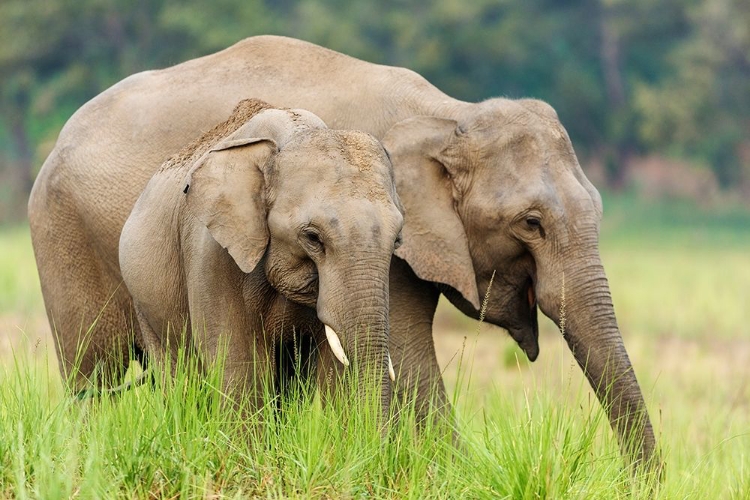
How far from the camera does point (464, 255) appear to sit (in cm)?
696

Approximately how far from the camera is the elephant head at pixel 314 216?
17.3 feet

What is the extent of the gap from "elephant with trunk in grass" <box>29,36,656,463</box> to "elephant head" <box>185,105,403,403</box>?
2.85 feet

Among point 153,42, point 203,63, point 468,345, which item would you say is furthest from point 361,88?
point 153,42

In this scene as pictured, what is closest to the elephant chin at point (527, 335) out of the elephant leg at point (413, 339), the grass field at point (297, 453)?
the elephant leg at point (413, 339)

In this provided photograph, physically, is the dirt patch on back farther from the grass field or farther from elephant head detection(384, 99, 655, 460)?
the grass field

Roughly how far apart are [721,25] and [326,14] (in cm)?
1272

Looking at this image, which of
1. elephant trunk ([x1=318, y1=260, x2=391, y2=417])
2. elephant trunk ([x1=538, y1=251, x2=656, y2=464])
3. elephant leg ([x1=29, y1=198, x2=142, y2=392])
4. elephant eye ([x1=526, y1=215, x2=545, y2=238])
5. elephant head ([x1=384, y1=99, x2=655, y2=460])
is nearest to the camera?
elephant trunk ([x1=318, y1=260, x2=391, y2=417])

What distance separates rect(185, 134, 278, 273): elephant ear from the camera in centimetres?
562

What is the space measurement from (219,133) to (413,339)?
1.37 meters

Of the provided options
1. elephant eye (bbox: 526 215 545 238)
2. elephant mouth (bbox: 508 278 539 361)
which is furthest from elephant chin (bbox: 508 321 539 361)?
elephant eye (bbox: 526 215 545 238)

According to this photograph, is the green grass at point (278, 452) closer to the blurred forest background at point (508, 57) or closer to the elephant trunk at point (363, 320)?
the elephant trunk at point (363, 320)

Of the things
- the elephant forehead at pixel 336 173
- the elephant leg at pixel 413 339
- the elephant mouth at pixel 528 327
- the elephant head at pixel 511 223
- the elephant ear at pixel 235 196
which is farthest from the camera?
the elephant mouth at pixel 528 327

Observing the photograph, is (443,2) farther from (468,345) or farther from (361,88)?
(361,88)

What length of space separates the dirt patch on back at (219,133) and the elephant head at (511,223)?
2.71 feet
